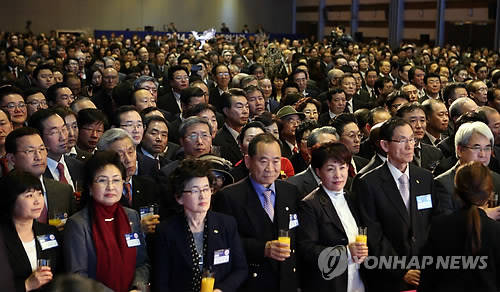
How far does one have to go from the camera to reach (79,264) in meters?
3.53

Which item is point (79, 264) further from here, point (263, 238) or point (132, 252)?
point (263, 238)

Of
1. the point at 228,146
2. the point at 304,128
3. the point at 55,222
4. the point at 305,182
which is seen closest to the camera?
the point at 55,222

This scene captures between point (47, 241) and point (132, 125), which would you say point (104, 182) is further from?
point (132, 125)

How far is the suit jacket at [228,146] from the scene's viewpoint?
595 cm

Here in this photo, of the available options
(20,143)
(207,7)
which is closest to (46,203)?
(20,143)

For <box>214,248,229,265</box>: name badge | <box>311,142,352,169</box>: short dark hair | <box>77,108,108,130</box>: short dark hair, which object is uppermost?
<box>77,108,108,130</box>: short dark hair

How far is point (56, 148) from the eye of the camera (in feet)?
16.2

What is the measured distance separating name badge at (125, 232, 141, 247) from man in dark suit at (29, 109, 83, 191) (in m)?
1.05

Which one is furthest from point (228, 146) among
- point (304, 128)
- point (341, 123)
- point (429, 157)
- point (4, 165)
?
point (4, 165)

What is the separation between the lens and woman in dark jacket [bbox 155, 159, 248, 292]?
359 centimetres

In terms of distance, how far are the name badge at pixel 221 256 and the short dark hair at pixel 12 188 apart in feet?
3.29

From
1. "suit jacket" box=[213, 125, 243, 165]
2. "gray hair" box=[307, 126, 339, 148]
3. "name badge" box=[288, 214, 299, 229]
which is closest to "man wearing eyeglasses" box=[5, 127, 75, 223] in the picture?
"name badge" box=[288, 214, 299, 229]

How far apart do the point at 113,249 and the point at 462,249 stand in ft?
5.75

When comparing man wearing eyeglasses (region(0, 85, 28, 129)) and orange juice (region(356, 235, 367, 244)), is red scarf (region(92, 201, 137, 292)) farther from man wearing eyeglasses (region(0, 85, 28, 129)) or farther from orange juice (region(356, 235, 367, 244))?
man wearing eyeglasses (region(0, 85, 28, 129))
